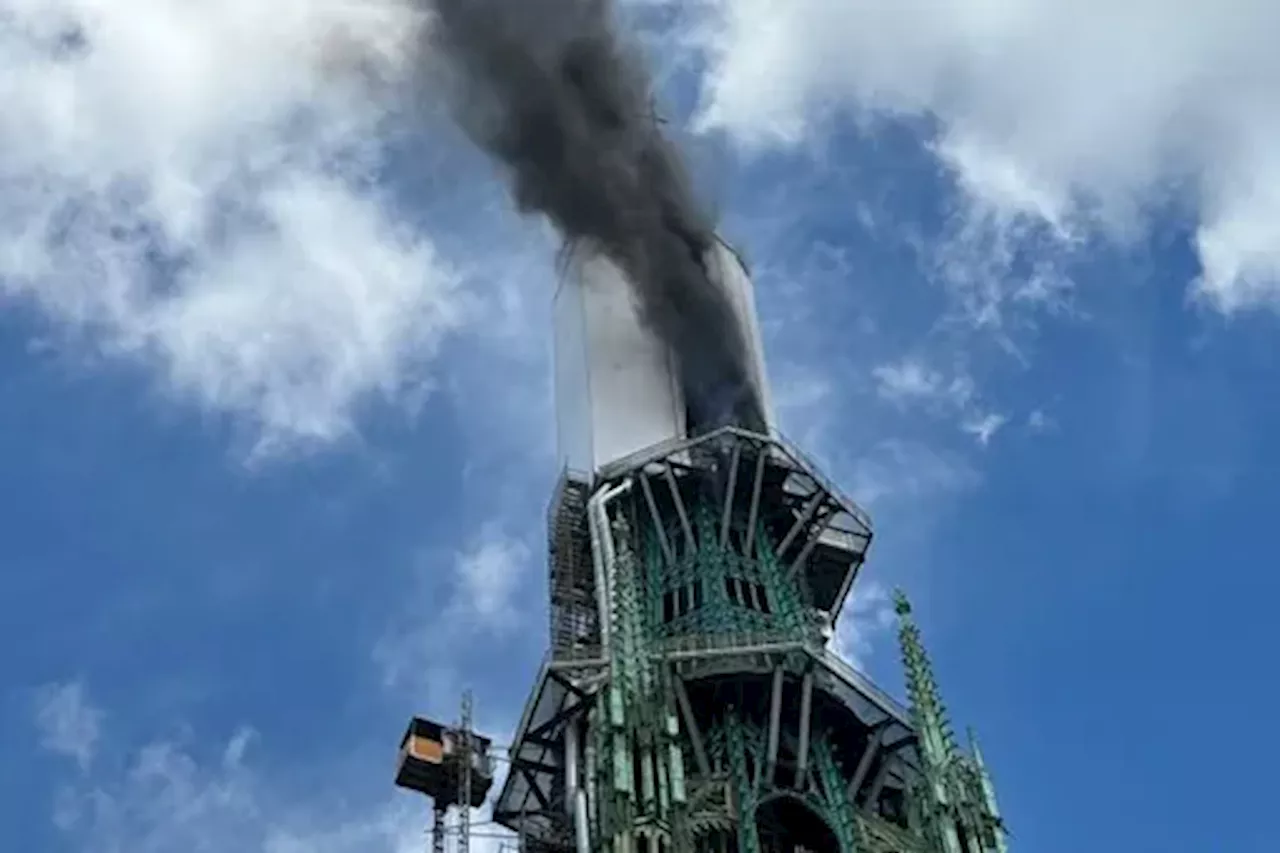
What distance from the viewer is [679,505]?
9350 centimetres

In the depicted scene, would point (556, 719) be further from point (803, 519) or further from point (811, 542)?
point (803, 519)

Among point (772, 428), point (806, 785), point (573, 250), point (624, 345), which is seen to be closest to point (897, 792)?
point (806, 785)

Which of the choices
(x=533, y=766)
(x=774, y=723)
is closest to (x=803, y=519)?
(x=774, y=723)

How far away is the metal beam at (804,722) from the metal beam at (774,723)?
867mm

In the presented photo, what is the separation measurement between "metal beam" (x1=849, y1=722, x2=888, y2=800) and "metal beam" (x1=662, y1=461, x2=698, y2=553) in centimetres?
1168

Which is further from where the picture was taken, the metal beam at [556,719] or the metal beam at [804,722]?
the metal beam at [556,719]

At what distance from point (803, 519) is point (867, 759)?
1335 centimetres

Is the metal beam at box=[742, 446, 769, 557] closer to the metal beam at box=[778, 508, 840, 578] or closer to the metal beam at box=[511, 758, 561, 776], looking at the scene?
the metal beam at box=[778, 508, 840, 578]

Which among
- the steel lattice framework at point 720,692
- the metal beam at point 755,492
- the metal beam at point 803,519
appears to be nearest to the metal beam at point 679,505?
the steel lattice framework at point 720,692

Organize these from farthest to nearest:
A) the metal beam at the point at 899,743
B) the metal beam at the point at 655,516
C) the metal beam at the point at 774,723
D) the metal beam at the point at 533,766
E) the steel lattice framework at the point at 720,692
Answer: the metal beam at the point at 655,516 → the metal beam at the point at 533,766 → the metal beam at the point at 899,743 → the metal beam at the point at 774,723 → the steel lattice framework at the point at 720,692

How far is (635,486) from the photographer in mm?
94188

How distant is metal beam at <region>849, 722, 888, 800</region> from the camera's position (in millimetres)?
84375

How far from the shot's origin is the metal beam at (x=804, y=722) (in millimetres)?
82938

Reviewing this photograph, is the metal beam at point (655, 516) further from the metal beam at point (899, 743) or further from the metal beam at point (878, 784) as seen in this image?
the metal beam at point (878, 784)
